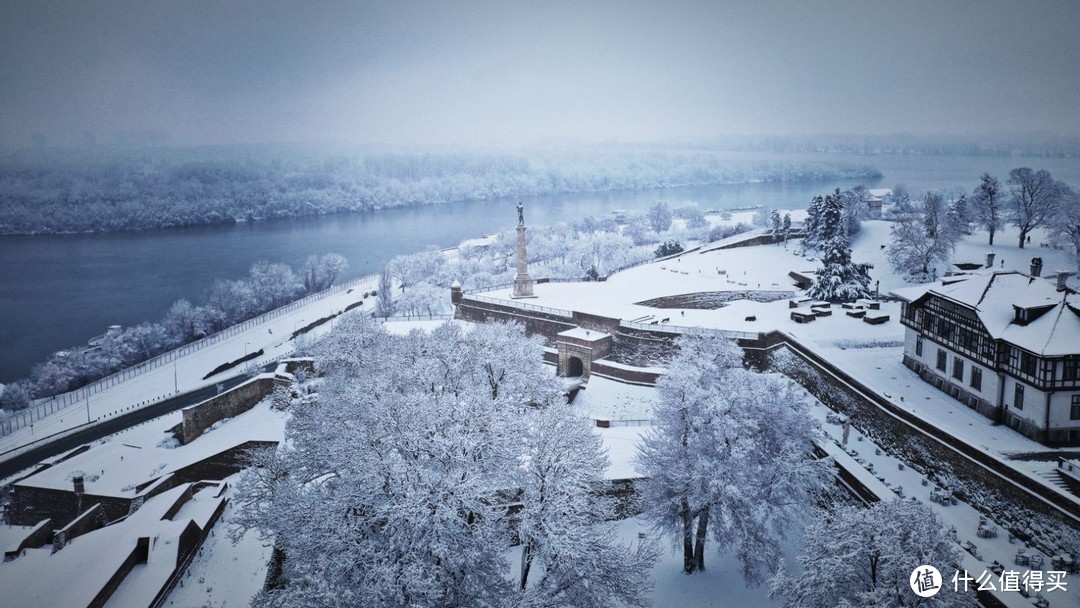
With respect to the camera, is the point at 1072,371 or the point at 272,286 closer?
the point at 1072,371

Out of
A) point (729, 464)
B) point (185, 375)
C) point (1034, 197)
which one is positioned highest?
point (1034, 197)

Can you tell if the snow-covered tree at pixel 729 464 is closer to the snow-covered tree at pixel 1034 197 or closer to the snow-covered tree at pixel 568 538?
the snow-covered tree at pixel 568 538

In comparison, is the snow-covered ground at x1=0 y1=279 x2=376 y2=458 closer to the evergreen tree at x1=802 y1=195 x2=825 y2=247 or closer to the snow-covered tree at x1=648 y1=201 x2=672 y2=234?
the evergreen tree at x1=802 y1=195 x2=825 y2=247

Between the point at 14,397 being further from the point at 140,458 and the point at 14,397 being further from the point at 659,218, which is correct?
the point at 659,218

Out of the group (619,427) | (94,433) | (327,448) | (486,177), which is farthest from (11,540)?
(486,177)

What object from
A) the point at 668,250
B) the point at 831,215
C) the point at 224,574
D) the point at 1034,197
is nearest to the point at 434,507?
the point at 224,574

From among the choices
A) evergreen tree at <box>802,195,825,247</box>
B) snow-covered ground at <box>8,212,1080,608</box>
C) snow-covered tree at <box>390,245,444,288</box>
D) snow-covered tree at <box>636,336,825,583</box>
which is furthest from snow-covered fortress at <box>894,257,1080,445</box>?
snow-covered tree at <box>390,245,444,288</box>

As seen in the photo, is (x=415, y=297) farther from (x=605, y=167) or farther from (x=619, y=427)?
(x=605, y=167)
